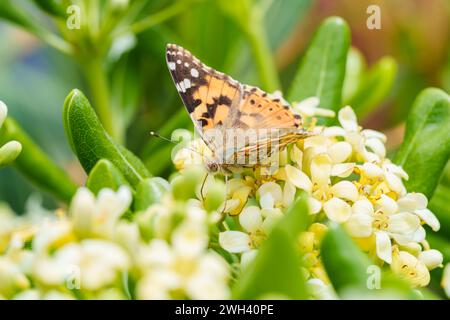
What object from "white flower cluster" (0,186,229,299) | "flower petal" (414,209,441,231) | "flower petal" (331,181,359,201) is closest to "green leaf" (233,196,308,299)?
"white flower cluster" (0,186,229,299)

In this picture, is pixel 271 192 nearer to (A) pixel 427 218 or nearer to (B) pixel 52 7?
(A) pixel 427 218

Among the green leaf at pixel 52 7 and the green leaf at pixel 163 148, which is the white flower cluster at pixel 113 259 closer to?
the green leaf at pixel 163 148

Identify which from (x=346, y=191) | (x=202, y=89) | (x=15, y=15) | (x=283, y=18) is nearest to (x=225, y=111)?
(x=202, y=89)

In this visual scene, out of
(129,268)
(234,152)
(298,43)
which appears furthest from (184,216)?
(298,43)

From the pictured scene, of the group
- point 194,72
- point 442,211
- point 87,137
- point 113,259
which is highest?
point 194,72

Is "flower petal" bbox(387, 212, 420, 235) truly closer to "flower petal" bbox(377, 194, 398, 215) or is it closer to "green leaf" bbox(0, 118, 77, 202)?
"flower petal" bbox(377, 194, 398, 215)
